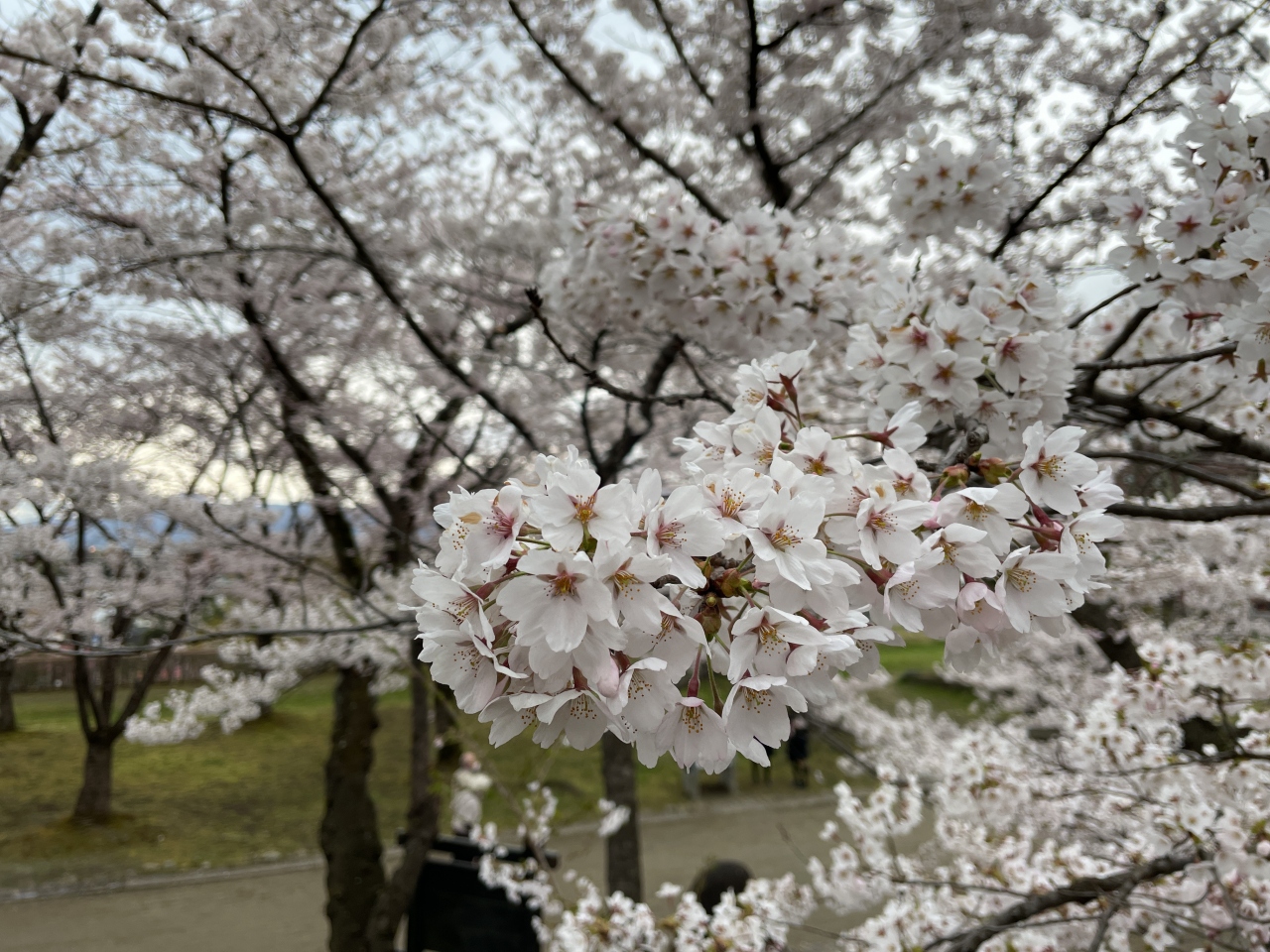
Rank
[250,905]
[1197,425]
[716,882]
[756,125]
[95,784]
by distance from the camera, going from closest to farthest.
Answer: [1197,425] → [756,125] → [716,882] → [250,905] → [95,784]

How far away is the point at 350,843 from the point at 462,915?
93 cm

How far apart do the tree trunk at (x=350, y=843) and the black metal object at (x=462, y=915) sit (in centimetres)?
36

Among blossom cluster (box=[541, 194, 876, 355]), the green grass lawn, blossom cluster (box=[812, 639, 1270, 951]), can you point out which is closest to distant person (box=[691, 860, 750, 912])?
blossom cluster (box=[812, 639, 1270, 951])

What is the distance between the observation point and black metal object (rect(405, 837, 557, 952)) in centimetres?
449

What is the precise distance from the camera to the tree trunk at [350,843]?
14.3 feet

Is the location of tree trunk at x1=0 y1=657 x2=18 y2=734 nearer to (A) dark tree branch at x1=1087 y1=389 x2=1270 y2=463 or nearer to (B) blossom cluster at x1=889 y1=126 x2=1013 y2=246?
(B) blossom cluster at x1=889 y1=126 x2=1013 y2=246

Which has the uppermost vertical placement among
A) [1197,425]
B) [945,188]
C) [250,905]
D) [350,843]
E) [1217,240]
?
[945,188]

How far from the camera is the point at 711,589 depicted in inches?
27.9

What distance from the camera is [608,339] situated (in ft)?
14.6

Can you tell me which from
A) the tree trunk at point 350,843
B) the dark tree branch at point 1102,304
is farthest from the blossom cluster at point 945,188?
the tree trunk at point 350,843

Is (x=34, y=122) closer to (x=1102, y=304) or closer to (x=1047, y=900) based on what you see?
(x=1102, y=304)

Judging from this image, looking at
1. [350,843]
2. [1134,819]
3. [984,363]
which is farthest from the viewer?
[350,843]

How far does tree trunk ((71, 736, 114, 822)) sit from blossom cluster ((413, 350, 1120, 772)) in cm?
940

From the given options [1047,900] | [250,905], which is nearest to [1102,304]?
[1047,900]
